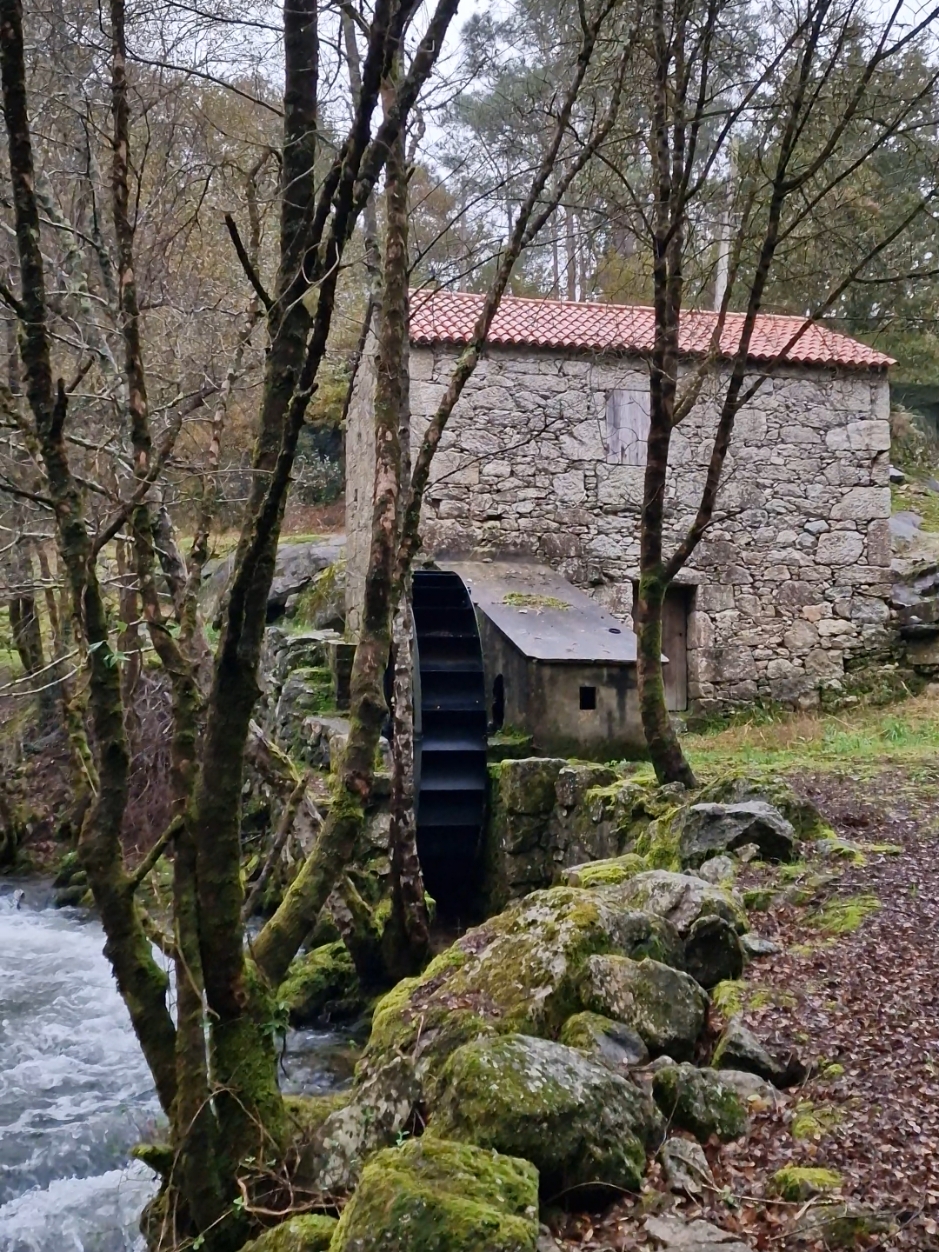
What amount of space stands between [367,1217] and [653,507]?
165 inches

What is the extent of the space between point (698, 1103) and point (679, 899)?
1123 mm

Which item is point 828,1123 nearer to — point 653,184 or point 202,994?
point 202,994

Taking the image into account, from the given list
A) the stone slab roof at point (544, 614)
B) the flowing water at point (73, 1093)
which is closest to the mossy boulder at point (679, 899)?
the flowing water at point (73, 1093)

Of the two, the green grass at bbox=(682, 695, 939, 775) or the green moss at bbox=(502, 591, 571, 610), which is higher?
the green moss at bbox=(502, 591, 571, 610)

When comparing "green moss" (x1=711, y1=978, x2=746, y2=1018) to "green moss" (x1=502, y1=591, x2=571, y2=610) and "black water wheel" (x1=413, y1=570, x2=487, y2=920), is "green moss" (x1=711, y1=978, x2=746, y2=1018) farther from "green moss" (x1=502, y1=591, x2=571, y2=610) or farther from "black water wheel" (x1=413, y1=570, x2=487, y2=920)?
"green moss" (x1=502, y1=591, x2=571, y2=610)

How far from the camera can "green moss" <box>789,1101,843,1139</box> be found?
2551mm

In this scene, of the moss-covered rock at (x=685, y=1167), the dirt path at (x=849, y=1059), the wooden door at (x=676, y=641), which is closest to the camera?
the dirt path at (x=849, y=1059)

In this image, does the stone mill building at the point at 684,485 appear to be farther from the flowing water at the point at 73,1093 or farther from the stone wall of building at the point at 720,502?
the flowing water at the point at 73,1093

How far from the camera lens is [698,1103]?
8.73ft

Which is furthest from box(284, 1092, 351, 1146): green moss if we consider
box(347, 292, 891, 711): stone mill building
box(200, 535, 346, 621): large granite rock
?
box(200, 535, 346, 621): large granite rock

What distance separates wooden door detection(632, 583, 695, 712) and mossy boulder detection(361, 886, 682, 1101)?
7509 millimetres

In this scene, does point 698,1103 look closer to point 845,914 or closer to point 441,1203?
point 441,1203

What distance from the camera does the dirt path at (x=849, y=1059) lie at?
228 centimetres

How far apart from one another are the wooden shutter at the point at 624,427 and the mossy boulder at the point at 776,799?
6189mm
